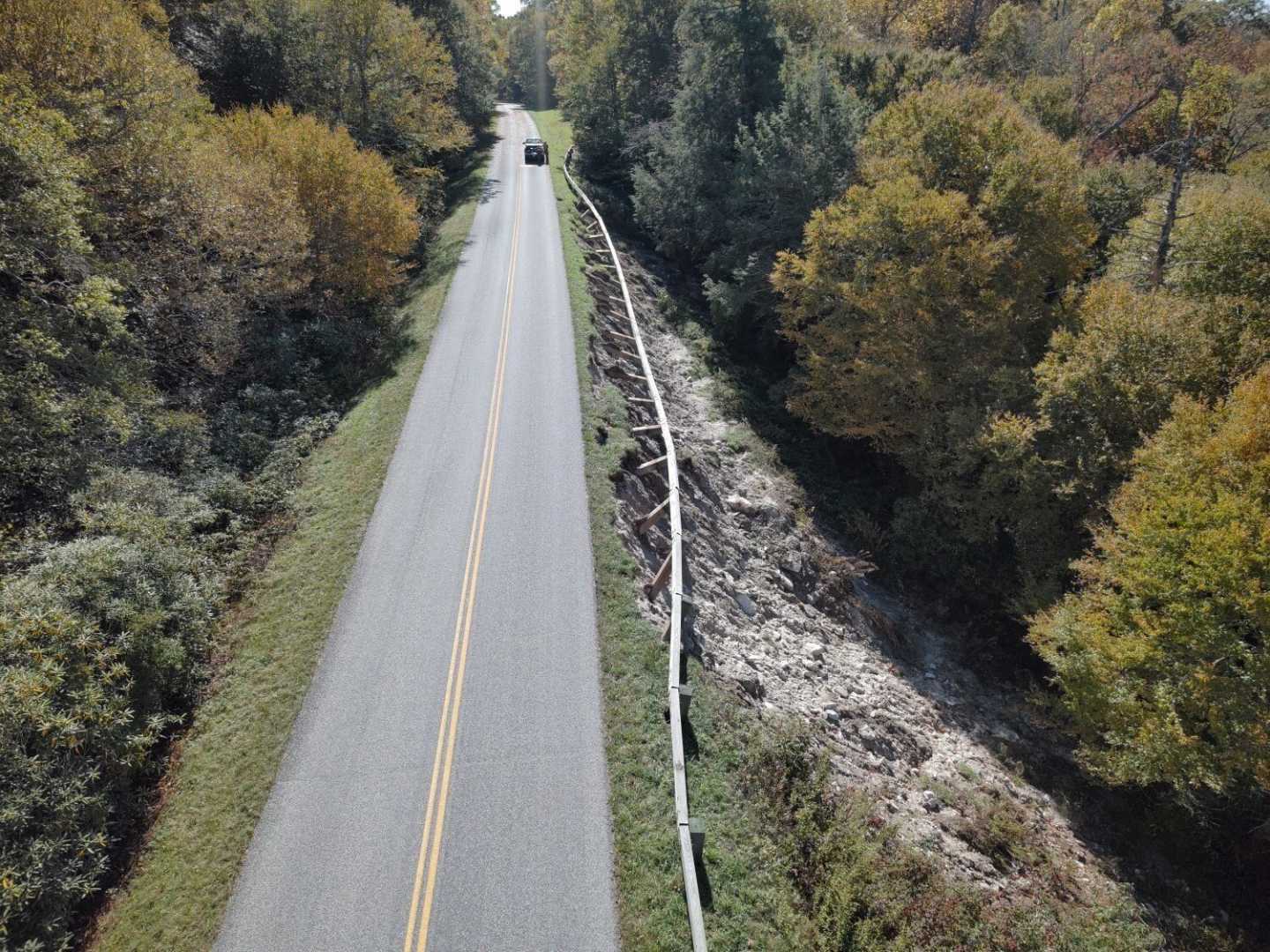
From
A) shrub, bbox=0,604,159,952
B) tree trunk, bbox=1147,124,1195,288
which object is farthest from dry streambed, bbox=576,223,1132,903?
tree trunk, bbox=1147,124,1195,288

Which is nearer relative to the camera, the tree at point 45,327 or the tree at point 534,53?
the tree at point 45,327

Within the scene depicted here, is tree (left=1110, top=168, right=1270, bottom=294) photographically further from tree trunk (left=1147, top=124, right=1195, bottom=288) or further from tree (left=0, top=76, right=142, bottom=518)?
tree (left=0, top=76, right=142, bottom=518)

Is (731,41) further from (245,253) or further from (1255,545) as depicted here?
(1255,545)

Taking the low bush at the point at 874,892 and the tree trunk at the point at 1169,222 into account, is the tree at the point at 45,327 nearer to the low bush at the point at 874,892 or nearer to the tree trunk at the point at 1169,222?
the low bush at the point at 874,892

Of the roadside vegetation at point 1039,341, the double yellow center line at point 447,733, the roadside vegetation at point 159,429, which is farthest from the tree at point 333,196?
the roadside vegetation at point 1039,341

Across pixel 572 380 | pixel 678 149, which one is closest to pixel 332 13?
pixel 678 149

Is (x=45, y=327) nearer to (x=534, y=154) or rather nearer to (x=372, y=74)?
(x=372, y=74)
